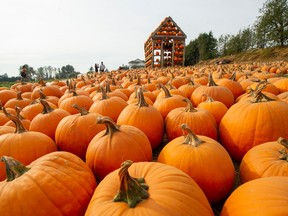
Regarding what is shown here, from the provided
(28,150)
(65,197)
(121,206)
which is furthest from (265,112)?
(28,150)

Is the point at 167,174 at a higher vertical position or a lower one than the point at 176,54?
lower

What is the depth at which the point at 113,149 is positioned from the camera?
1.85 meters

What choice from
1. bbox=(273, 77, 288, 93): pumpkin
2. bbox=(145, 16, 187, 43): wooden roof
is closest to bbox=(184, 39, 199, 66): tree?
bbox=(145, 16, 187, 43): wooden roof

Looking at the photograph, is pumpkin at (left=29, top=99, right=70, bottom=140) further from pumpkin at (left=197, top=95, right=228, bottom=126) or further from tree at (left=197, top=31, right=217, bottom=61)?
tree at (left=197, top=31, right=217, bottom=61)

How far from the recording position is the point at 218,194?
171 centimetres

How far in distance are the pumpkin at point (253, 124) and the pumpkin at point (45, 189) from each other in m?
1.55

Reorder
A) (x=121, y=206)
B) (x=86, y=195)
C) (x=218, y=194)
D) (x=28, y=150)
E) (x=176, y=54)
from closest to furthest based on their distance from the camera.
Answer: (x=121, y=206) < (x=86, y=195) < (x=218, y=194) < (x=28, y=150) < (x=176, y=54)

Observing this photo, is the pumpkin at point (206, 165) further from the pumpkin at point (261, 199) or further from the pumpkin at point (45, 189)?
the pumpkin at point (45, 189)

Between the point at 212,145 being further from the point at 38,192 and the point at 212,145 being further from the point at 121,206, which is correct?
the point at 38,192

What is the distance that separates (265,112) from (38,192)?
207 centimetres

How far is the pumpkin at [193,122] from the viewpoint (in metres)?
2.42

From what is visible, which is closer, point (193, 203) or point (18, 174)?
point (193, 203)

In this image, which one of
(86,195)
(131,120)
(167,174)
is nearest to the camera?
(167,174)

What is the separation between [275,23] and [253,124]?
172ft
